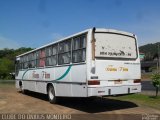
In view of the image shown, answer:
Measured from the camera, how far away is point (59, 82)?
1471 cm

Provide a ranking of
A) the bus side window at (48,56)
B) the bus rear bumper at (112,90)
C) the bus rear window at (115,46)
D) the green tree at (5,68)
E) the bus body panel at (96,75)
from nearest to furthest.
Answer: the bus rear bumper at (112,90)
the bus body panel at (96,75)
the bus rear window at (115,46)
the bus side window at (48,56)
the green tree at (5,68)

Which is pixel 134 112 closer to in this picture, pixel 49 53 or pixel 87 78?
pixel 87 78

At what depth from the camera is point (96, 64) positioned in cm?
1205

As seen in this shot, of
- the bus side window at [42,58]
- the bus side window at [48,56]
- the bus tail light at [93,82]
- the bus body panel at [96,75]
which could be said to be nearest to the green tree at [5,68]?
the bus side window at [42,58]

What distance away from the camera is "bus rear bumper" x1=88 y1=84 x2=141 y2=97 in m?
11.7

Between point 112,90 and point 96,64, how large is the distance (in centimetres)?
128

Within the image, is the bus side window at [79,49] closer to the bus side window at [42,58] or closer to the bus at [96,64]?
the bus at [96,64]

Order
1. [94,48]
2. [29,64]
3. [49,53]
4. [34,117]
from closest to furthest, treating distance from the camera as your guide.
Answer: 1. [34,117]
2. [94,48]
3. [49,53]
4. [29,64]

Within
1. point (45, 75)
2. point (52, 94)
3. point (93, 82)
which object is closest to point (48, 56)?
point (45, 75)

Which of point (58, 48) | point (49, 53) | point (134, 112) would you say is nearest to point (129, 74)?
point (134, 112)

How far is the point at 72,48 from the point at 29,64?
8.22 meters

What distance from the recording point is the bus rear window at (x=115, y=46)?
12461 millimetres

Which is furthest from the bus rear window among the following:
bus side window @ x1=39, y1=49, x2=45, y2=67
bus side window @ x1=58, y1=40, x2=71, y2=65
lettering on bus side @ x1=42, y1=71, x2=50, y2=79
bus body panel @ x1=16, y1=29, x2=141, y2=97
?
bus side window @ x1=39, y1=49, x2=45, y2=67

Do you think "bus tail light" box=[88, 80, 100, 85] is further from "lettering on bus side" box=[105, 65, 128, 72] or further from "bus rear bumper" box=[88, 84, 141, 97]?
"lettering on bus side" box=[105, 65, 128, 72]
